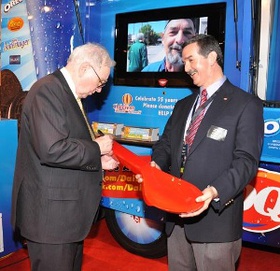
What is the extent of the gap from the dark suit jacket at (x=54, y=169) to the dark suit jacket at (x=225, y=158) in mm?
511

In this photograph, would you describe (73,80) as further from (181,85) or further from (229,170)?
(181,85)

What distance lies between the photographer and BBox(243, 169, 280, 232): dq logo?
2518 mm

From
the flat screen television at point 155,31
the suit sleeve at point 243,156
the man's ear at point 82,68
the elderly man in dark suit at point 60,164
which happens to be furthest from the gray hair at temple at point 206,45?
the flat screen television at point 155,31

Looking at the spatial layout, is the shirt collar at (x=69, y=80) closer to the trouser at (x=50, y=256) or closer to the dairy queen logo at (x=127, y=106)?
the trouser at (x=50, y=256)

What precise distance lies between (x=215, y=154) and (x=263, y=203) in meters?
0.97

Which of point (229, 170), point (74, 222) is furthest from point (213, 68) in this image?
point (74, 222)

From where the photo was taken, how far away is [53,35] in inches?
132

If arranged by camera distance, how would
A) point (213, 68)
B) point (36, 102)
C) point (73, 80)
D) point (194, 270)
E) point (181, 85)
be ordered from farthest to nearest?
point (181, 85), point (194, 270), point (213, 68), point (73, 80), point (36, 102)

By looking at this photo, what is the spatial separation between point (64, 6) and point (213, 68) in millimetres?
1900

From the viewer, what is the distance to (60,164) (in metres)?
1.67

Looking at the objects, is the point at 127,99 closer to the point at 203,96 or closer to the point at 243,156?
the point at 203,96

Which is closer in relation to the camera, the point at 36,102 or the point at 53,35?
the point at 36,102

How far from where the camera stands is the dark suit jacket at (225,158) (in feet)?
5.64

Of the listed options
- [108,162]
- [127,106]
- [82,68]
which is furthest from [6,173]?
[82,68]
